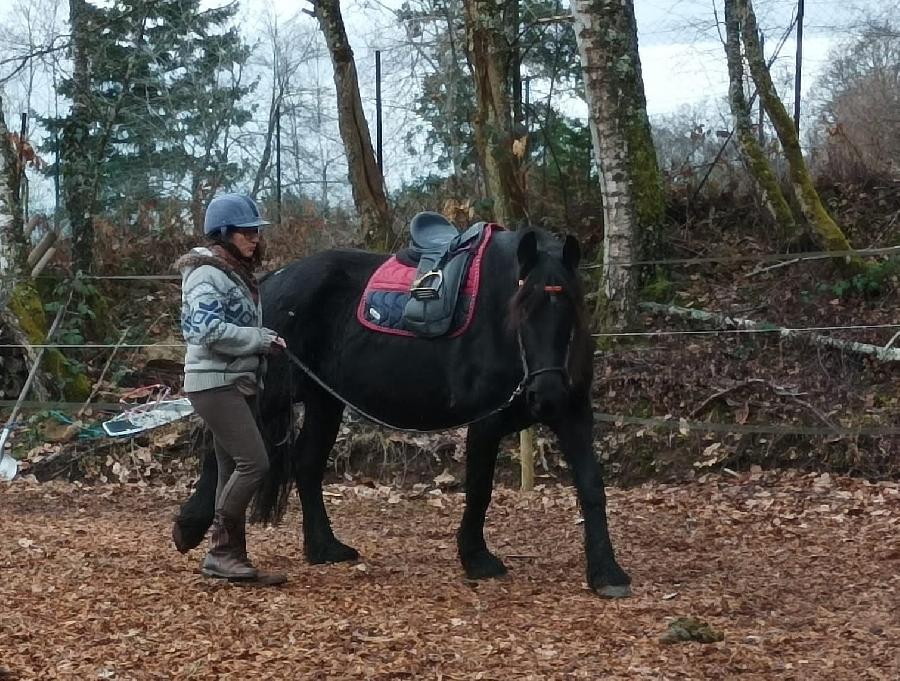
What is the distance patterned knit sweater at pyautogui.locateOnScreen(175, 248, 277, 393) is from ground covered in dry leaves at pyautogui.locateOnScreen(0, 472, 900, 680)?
970 millimetres

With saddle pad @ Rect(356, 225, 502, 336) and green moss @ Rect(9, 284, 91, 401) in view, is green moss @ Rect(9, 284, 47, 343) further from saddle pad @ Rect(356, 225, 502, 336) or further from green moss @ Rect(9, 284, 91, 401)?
saddle pad @ Rect(356, 225, 502, 336)

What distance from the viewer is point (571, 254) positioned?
18.3 feet

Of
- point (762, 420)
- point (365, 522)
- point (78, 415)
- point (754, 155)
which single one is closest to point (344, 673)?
point (365, 522)

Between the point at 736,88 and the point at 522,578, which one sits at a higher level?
the point at 736,88

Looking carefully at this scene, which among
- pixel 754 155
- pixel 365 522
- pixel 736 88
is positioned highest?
pixel 736 88

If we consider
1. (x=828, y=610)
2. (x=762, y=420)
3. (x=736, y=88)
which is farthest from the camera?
(x=736, y=88)

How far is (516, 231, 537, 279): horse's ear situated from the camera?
5.53 meters

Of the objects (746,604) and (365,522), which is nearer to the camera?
(746,604)

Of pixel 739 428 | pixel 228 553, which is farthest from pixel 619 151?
pixel 228 553

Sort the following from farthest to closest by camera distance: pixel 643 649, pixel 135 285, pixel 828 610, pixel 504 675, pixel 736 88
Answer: pixel 135 285
pixel 736 88
pixel 828 610
pixel 643 649
pixel 504 675

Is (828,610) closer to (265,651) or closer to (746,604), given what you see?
(746,604)

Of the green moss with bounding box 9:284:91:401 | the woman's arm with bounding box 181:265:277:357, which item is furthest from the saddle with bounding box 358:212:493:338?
the green moss with bounding box 9:284:91:401

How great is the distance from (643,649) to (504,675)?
0.60m

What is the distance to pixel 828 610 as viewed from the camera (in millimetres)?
5191
